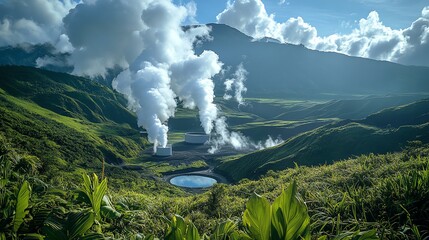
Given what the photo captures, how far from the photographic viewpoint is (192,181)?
85.2m

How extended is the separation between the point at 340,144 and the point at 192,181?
40.3 meters

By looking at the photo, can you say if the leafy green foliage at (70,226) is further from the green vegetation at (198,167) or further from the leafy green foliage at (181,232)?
the leafy green foliage at (181,232)

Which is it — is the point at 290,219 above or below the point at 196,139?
above

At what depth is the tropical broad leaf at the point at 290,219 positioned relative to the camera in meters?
2.29

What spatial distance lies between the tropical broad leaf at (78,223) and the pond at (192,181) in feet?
254

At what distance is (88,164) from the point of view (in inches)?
3253

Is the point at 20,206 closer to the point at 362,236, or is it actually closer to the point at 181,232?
the point at 181,232

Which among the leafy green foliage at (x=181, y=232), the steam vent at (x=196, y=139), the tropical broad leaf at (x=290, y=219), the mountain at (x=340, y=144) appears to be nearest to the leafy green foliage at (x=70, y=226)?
the leafy green foliage at (x=181, y=232)

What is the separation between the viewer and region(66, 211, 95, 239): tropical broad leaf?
2711 mm

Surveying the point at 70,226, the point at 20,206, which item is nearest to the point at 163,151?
the point at 20,206

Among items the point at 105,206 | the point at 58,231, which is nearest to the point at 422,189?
the point at 105,206

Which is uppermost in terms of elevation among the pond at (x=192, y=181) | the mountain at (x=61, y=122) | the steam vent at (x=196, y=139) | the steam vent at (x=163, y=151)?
the mountain at (x=61, y=122)

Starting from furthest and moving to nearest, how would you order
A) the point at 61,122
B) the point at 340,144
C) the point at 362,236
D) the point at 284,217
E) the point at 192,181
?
the point at 61,122 < the point at 192,181 < the point at 340,144 < the point at 362,236 < the point at 284,217

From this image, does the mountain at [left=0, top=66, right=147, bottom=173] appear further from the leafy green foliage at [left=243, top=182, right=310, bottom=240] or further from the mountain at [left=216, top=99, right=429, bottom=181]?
the leafy green foliage at [left=243, top=182, right=310, bottom=240]
